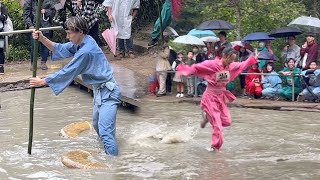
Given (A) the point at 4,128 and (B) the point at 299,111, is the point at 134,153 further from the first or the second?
(B) the point at 299,111

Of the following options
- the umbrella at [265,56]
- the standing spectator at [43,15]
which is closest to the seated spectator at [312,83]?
the umbrella at [265,56]

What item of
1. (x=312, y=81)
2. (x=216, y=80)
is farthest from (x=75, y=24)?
(x=312, y=81)

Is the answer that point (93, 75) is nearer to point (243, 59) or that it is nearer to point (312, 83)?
point (312, 83)

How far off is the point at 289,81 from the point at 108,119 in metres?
4.79

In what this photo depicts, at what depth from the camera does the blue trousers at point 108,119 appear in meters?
8.17

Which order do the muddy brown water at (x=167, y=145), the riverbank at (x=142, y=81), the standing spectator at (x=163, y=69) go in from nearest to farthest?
the muddy brown water at (x=167, y=145)
the riverbank at (x=142, y=81)
the standing spectator at (x=163, y=69)

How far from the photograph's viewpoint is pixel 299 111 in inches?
442

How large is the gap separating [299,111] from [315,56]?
4.12 feet

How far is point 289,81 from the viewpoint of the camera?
12055 millimetres

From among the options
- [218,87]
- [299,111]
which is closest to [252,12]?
[299,111]

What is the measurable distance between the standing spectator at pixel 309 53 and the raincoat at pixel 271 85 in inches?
19.5

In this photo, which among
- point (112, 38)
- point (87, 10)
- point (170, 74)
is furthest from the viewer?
point (87, 10)

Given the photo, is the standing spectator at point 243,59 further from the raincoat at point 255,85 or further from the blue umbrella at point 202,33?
the blue umbrella at point 202,33

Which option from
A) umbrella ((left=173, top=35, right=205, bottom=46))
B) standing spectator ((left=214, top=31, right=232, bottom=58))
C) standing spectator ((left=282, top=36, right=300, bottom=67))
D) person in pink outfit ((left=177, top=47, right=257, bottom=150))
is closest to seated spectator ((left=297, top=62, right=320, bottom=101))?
standing spectator ((left=282, top=36, right=300, bottom=67))
